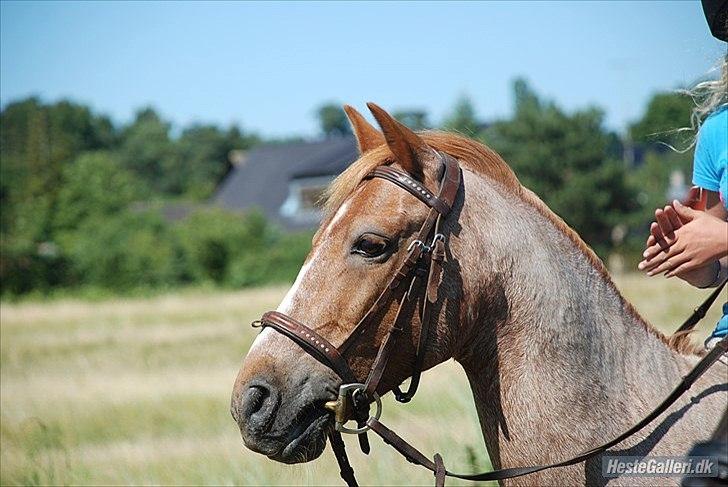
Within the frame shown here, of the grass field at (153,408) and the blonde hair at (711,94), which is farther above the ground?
the blonde hair at (711,94)

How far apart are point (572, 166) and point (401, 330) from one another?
137ft

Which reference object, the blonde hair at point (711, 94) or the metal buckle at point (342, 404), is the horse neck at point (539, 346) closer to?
the metal buckle at point (342, 404)

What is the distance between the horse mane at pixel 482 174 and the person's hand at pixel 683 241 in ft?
0.93

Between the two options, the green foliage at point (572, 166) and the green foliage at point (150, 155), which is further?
the green foliage at point (150, 155)

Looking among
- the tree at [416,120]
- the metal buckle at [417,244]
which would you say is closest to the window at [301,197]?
the tree at [416,120]

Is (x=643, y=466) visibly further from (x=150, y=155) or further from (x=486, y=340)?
(x=150, y=155)

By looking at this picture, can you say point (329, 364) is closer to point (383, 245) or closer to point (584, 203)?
point (383, 245)

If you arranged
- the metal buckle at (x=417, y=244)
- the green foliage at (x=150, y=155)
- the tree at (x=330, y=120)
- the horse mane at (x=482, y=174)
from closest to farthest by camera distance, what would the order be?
the metal buckle at (x=417, y=244) < the horse mane at (x=482, y=174) < the green foliage at (x=150, y=155) < the tree at (x=330, y=120)

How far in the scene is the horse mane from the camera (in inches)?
123

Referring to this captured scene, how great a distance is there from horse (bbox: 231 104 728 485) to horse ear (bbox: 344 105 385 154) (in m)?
0.21

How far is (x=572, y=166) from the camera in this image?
Answer: 4303 cm

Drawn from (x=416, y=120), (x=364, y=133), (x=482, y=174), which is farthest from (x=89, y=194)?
(x=482, y=174)

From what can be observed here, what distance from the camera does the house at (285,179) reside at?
190 feet

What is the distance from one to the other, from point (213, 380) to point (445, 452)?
8295 mm
